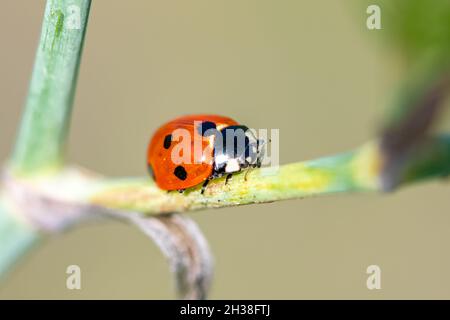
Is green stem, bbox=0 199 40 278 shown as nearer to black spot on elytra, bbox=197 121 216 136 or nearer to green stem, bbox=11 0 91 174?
green stem, bbox=11 0 91 174

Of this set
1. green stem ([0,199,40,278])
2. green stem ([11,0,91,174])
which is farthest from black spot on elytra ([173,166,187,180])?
green stem ([0,199,40,278])

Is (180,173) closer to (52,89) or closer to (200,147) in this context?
(200,147)

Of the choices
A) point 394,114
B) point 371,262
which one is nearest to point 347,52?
point 371,262

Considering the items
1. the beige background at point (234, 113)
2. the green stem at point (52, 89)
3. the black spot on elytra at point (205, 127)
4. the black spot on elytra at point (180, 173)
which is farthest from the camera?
the beige background at point (234, 113)

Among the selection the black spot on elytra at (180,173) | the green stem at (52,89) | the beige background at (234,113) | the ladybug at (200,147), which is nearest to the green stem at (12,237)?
the green stem at (52,89)

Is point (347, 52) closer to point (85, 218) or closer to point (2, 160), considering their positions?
point (2, 160)

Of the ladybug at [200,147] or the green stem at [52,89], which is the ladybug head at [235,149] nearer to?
the ladybug at [200,147]

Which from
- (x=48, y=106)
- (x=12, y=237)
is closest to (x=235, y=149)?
(x=48, y=106)
